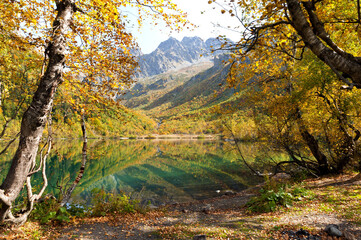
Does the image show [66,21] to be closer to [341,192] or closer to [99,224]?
[99,224]

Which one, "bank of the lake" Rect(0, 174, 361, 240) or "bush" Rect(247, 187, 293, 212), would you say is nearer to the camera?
"bank of the lake" Rect(0, 174, 361, 240)

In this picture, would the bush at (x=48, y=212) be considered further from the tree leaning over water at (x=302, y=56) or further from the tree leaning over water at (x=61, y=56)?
the tree leaning over water at (x=302, y=56)

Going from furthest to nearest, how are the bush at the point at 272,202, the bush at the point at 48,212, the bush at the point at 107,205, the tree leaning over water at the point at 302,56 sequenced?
the bush at the point at 107,205
the bush at the point at 272,202
the bush at the point at 48,212
the tree leaning over water at the point at 302,56

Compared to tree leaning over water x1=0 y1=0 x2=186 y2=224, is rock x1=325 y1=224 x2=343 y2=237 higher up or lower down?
lower down

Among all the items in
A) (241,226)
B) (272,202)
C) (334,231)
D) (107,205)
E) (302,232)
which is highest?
(334,231)

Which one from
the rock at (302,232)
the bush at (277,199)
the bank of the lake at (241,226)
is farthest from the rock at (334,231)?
the bush at (277,199)

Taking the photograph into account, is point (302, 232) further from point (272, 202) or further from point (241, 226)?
point (272, 202)

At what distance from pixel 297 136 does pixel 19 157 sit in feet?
46.9

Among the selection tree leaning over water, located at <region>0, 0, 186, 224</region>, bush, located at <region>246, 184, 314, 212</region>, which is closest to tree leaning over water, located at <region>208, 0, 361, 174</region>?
tree leaning over water, located at <region>0, 0, 186, 224</region>

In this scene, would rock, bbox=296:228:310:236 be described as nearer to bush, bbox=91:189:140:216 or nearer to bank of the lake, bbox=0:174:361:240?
bank of the lake, bbox=0:174:361:240

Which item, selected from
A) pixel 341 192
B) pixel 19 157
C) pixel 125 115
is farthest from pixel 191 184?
pixel 19 157

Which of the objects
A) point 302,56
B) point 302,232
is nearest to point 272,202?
point 302,232

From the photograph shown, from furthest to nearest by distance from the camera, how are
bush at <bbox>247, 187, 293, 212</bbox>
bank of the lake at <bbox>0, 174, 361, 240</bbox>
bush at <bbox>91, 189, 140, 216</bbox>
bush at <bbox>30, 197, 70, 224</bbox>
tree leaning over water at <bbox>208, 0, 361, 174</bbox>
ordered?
bush at <bbox>91, 189, 140, 216</bbox> < bush at <bbox>247, 187, 293, 212</bbox> < bush at <bbox>30, 197, 70, 224</bbox> < bank of the lake at <bbox>0, 174, 361, 240</bbox> < tree leaning over water at <bbox>208, 0, 361, 174</bbox>

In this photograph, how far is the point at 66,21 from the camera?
4945 mm
